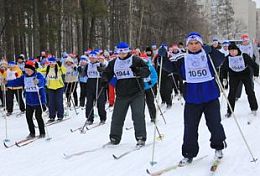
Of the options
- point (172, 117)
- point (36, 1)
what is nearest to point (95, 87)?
point (172, 117)

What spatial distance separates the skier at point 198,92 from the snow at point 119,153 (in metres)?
0.50

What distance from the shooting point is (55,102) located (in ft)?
40.4

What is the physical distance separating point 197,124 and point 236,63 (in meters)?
4.51

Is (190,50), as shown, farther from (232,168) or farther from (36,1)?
(36,1)

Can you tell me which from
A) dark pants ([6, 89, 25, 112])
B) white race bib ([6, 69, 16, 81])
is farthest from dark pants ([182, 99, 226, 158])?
white race bib ([6, 69, 16, 81])

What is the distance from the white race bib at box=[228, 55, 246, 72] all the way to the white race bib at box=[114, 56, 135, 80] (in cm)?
340

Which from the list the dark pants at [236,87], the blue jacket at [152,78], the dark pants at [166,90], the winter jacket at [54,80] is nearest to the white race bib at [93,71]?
the winter jacket at [54,80]

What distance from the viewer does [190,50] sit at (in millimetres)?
6199

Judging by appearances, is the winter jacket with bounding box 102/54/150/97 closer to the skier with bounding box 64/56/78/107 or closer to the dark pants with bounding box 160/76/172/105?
the dark pants with bounding box 160/76/172/105

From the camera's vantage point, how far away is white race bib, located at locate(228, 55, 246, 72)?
10.2 meters

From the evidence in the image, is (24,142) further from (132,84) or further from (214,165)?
(214,165)

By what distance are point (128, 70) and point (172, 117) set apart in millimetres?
4315

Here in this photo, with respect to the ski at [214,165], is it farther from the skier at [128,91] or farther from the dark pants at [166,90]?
the dark pants at [166,90]

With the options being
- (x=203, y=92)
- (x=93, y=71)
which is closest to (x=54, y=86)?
(x=93, y=71)
